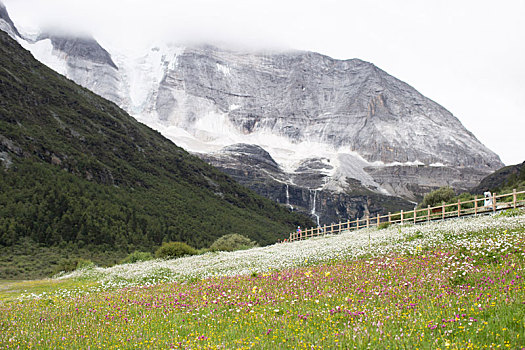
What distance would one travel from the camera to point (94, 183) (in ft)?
308

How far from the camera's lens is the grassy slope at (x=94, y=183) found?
68.4 metres

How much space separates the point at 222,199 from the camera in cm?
13912

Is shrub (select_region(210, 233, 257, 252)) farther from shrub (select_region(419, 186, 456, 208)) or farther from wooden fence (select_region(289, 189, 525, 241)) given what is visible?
shrub (select_region(419, 186, 456, 208))

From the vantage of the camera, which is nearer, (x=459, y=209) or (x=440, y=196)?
(x=459, y=209)

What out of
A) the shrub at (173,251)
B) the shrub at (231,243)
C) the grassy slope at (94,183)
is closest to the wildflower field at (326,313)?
the shrub at (173,251)

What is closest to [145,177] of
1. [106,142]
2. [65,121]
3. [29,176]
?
[106,142]

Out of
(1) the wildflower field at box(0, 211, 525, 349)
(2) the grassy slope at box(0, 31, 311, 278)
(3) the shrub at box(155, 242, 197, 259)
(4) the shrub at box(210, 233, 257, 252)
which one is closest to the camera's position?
(1) the wildflower field at box(0, 211, 525, 349)

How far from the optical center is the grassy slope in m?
68.4

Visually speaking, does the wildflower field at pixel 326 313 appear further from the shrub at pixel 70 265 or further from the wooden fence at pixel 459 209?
the shrub at pixel 70 265

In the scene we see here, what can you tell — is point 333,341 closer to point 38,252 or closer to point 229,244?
point 229,244

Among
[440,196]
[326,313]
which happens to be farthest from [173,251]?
[440,196]

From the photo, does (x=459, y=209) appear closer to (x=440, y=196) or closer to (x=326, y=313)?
(x=326, y=313)

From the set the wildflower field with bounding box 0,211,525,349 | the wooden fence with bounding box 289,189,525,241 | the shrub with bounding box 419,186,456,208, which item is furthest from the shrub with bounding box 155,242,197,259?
the shrub with bounding box 419,186,456,208

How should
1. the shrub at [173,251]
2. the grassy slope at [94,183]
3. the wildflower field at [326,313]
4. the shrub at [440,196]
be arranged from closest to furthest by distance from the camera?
the wildflower field at [326,313] < the shrub at [173,251] < the shrub at [440,196] < the grassy slope at [94,183]
